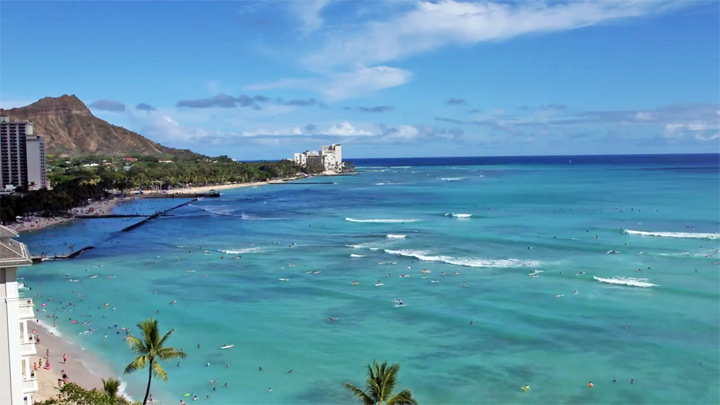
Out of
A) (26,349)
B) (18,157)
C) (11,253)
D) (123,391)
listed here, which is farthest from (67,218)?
(11,253)

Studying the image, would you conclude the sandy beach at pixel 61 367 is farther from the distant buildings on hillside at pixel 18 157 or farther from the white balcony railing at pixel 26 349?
the distant buildings on hillside at pixel 18 157

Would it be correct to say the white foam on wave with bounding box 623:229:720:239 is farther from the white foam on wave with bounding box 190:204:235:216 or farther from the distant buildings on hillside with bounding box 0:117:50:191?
Result: the distant buildings on hillside with bounding box 0:117:50:191

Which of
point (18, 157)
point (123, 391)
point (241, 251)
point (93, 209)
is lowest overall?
point (123, 391)

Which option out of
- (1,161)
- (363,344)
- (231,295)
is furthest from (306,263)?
(1,161)

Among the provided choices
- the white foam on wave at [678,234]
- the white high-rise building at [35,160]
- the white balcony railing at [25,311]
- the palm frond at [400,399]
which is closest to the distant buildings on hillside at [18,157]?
the white high-rise building at [35,160]

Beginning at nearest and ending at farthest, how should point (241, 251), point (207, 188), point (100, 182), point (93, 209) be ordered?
point (241, 251) < point (93, 209) < point (100, 182) < point (207, 188)

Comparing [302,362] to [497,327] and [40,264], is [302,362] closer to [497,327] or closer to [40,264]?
[497,327]

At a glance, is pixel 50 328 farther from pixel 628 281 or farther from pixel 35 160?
pixel 35 160
